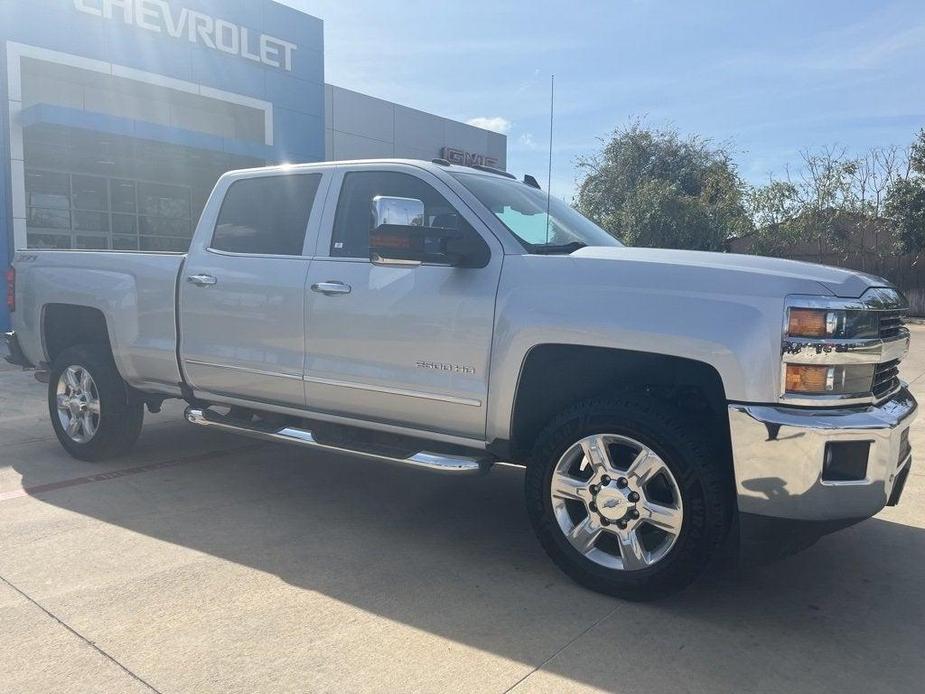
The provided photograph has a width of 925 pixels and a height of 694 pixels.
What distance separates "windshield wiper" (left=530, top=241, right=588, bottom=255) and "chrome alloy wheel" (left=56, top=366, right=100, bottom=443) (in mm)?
3435

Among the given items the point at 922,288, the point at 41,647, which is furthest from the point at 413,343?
the point at 922,288

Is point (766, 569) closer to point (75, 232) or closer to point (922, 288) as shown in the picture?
point (75, 232)

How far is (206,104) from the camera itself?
1795 cm

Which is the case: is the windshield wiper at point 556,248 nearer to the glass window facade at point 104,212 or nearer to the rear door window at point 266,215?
the rear door window at point 266,215

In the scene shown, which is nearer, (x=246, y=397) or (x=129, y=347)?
(x=246, y=397)

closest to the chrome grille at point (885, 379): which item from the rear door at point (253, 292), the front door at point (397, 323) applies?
the front door at point (397, 323)

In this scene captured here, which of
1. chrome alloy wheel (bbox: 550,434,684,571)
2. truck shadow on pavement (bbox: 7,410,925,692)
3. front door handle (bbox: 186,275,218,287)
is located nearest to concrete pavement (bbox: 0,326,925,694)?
truck shadow on pavement (bbox: 7,410,925,692)

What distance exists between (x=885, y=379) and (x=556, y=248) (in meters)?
1.62

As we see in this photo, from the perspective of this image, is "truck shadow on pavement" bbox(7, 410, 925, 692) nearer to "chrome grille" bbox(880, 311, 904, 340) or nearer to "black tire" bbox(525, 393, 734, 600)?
"black tire" bbox(525, 393, 734, 600)

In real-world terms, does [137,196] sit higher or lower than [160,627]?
higher

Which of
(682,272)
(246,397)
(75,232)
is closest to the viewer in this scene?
(682,272)

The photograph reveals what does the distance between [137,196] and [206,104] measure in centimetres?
275

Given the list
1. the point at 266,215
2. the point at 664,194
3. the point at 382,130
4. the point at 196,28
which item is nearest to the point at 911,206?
the point at 664,194

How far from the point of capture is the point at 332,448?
411 cm
